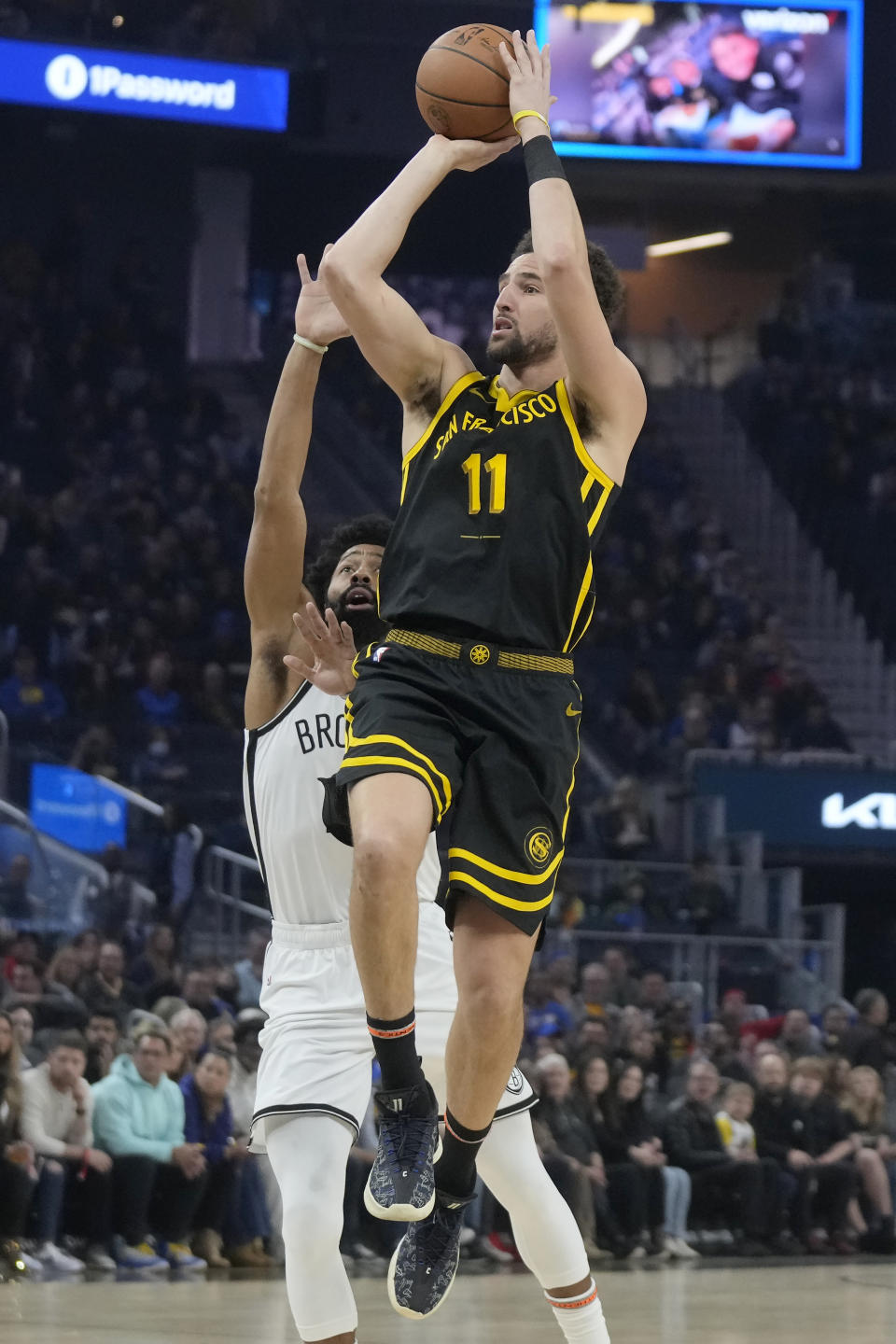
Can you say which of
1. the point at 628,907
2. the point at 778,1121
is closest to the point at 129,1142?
the point at 778,1121

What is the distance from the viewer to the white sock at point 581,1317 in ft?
17.1

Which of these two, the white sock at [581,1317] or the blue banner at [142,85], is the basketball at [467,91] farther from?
the blue banner at [142,85]

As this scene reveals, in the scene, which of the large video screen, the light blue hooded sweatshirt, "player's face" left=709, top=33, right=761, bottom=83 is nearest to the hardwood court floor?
the light blue hooded sweatshirt

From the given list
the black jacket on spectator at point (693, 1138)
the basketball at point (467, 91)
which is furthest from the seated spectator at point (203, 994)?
the basketball at point (467, 91)

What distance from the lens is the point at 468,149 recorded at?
15.8ft

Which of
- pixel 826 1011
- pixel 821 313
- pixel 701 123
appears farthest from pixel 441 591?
pixel 821 313

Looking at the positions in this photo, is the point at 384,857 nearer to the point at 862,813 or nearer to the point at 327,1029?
the point at 327,1029

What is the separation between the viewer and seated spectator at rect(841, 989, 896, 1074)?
13.5m

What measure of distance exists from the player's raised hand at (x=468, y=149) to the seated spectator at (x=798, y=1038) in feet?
31.6

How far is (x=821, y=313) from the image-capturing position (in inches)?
1065

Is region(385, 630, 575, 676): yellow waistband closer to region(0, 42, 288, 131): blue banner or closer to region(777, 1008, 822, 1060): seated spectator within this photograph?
region(777, 1008, 822, 1060): seated spectator

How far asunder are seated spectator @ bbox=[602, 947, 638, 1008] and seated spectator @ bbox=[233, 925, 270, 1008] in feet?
8.34

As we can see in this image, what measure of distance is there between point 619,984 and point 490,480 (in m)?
9.94

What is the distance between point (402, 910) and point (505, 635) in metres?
0.68
